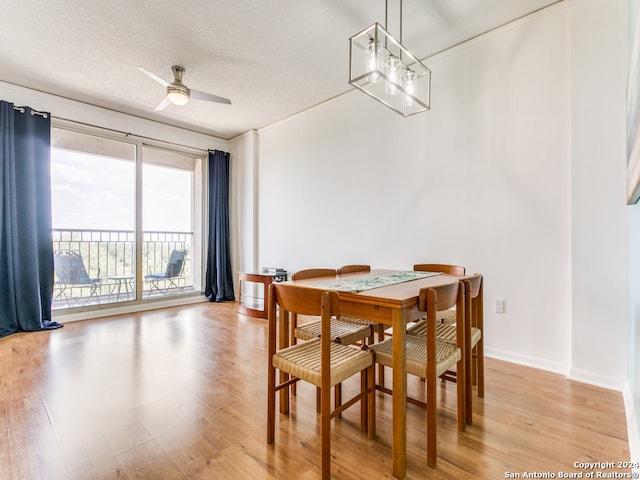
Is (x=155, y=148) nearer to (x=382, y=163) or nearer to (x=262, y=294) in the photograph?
(x=262, y=294)

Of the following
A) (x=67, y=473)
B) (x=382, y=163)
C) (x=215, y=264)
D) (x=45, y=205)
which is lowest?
(x=67, y=473)

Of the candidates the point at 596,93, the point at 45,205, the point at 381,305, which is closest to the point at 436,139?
the point at 596,93

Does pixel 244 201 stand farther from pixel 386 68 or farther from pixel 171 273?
pixel 386 68

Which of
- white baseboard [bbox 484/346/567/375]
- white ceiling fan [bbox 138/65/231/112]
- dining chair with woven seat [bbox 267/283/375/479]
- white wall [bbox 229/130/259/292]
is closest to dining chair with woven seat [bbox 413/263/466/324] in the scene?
white baseboard [bbox 484/346/567/375]

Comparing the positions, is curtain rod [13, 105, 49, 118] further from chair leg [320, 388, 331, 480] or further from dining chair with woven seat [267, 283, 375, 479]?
chair leg [320, 388, 331, 480]

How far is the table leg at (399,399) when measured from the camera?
1.33 m

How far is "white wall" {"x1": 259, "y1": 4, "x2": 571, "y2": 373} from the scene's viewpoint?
7.84 feet

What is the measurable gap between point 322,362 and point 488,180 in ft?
7.45

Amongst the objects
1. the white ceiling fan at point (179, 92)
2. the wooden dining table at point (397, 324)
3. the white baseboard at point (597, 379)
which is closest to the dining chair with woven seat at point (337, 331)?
the wooden dining table at point (397, 324)

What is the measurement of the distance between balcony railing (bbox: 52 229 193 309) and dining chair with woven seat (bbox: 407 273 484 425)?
4448mm

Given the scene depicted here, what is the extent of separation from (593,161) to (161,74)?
160 inches

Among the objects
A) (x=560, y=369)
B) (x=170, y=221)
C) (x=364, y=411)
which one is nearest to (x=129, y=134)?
(x=170, y=221)

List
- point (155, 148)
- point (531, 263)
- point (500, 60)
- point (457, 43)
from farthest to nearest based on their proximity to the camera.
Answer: point (155, 148), point (457, 43), point (500, 60), point (531, 263)

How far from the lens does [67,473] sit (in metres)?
1.37
